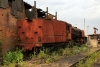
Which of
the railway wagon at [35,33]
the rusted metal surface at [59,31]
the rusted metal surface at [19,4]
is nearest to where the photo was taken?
the railway wagon at [35,33]

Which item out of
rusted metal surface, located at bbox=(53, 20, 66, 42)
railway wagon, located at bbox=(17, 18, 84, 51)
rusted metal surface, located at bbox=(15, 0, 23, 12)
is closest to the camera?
railway wagon, located at bbox=(17, 18, 84, 51)

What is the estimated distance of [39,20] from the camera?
42.1 ft

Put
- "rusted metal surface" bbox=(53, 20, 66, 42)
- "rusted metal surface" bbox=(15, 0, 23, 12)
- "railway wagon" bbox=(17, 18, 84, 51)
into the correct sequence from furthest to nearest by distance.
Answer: "rusted metal surface" bbox=(15, 0, 23, 12) → "rusted metal surface" bbox=(53, 20, 66, 42) → "railway wagon" bbox=(17, 18, 84, 51)

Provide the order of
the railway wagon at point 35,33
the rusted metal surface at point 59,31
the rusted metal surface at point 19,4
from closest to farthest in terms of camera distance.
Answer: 1. the railway wagon at point 35,33
2. the rusted metal surface at point 59,31
3. the rusted metal surface at point 19,4

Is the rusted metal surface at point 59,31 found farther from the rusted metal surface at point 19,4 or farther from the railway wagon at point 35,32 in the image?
the rusted metal surface at point 19,4

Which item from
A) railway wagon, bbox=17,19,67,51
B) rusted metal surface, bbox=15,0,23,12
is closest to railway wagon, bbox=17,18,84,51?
railway wagon, bbox=17,19,67,51

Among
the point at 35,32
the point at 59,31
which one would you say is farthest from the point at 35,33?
the point at 59,31

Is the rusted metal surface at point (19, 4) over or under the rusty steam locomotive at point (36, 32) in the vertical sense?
over

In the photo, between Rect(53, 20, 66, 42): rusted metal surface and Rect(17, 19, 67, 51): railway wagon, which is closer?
Rect(17, 19, 67, 51): railway wagon

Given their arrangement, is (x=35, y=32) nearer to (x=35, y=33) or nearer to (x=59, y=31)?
(x=35, y=33)

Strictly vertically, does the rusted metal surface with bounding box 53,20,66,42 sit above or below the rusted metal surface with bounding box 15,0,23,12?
below

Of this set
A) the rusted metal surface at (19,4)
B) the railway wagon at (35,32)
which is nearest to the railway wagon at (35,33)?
the railway wagon at (35,32)

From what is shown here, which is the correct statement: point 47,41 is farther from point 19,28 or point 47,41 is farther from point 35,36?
point 19,28

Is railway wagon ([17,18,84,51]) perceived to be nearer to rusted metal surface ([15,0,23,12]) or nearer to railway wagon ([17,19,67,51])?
railway wagon ([17,19,67,51])
